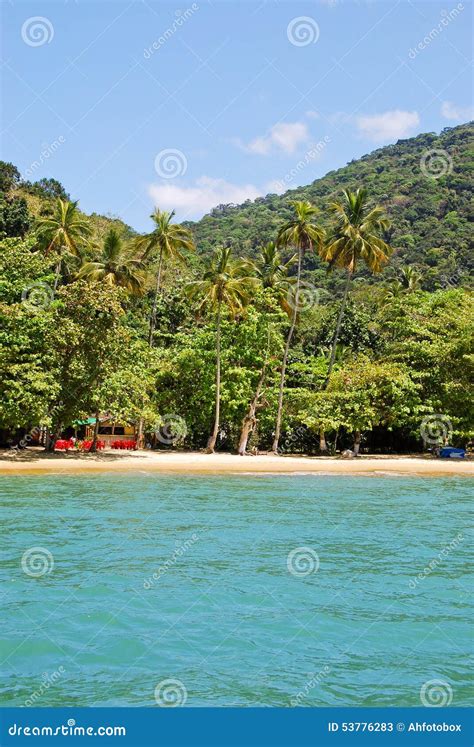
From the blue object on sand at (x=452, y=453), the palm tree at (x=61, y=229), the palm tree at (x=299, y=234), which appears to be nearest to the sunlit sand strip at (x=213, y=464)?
the blue object on sand at (x=452, y=453)

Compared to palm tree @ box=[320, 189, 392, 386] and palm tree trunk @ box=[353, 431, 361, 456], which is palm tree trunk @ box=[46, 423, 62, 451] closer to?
palm tree @ box=[320, 189, 392, 386]

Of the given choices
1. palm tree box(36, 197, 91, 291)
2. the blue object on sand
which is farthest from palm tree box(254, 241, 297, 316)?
the blue object on sand

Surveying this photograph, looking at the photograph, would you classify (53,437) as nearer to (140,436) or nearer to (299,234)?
(140,436)

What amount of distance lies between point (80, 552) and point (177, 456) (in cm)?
2435

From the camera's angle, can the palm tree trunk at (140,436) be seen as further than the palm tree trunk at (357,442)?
Yes

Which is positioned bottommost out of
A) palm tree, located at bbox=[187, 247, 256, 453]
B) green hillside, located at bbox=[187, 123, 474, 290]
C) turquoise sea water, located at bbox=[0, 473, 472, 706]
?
turquoise sea water, located at bbox=[0, 473, 472, 706]

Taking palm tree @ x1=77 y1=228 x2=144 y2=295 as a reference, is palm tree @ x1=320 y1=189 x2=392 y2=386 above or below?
above

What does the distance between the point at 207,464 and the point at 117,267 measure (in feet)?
48.3

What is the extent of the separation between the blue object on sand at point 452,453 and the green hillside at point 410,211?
2137 cm

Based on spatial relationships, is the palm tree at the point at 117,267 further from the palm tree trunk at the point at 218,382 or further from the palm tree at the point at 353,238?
the palm tree at the point at 353,238

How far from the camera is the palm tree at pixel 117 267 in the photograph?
1688 inches

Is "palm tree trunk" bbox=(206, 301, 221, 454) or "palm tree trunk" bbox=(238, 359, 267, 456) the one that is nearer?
"palm tree trunk" bbox=(206, 301, 221, 454)

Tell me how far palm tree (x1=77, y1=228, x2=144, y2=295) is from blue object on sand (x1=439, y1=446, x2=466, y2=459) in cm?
2020

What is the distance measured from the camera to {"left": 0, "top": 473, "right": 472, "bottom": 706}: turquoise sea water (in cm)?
782
